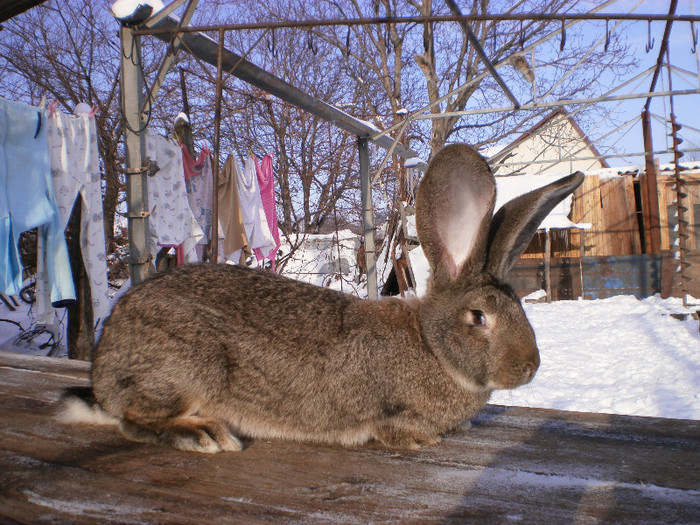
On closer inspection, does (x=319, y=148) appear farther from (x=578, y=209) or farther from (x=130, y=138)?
Answer: (x=130, y=138)

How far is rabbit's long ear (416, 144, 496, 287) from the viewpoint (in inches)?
69.1

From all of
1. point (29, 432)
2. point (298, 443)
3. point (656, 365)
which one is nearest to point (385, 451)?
point (298, 443)

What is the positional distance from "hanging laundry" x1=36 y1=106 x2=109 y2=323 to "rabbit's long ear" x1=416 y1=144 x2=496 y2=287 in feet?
11.9

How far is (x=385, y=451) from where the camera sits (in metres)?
1.75

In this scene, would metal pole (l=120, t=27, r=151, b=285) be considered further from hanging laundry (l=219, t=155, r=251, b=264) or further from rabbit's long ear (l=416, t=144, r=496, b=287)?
rabbit's long ear (l=416, t=144, r=496, b=287)

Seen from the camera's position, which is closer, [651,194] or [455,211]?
[455,211]

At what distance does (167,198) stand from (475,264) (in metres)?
4.27

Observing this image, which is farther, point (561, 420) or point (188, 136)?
point (188, 136)

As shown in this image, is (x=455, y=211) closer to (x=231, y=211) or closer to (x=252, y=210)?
(x=231, y=211)

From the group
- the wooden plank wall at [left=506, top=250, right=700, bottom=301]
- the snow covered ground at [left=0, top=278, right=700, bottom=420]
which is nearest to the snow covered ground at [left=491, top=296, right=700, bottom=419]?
the snow covered ground at [left=0, top=278, right=700, bottom=420]

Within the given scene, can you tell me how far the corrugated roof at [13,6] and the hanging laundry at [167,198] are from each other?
191 centimetres

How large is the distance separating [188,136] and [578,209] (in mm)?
10485

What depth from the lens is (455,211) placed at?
1863 millimetres

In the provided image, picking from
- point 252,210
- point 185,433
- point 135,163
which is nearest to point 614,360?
point 252,210
